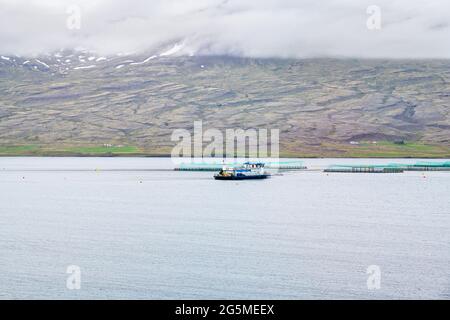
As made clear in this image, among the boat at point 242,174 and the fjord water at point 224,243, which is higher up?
the boat at point 242,174

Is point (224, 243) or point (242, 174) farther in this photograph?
point (242, 174)

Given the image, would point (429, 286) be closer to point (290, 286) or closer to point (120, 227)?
point (290, 286)

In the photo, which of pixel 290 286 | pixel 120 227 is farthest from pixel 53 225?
pixel 290 286

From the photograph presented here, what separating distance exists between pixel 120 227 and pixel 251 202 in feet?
99.6

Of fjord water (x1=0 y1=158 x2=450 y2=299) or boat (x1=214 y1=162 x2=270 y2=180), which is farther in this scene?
boat (x1=214 y1=162 x2=270 y2=180)

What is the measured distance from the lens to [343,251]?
58.1 meters

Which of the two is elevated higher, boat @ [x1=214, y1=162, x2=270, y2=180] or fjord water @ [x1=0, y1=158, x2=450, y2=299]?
boat @ [x1=214, y1=162, x2=270, y2=180]

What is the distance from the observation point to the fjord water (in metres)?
45.8

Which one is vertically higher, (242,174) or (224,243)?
(242,174)

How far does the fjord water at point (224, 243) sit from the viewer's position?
45750 millimetres

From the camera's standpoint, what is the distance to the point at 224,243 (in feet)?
202

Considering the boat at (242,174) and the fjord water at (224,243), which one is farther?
the boat at (242,174)
